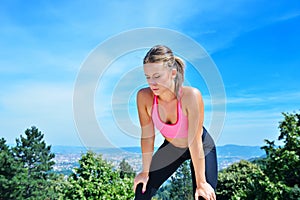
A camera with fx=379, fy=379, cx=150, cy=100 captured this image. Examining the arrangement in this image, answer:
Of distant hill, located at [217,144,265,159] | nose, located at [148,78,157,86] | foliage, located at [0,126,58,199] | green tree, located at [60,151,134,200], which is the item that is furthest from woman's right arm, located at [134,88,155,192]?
foliage, located at [0,126,58,199]

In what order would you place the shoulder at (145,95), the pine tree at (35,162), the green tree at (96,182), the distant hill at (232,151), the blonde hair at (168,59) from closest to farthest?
the blonde hair at (168,59) < the shoulder at (145,95) < the distant hill at (232,151) < the green tree at (96,182) < the pine tree at (35,162)

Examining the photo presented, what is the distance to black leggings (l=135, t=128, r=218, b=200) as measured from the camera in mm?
3287

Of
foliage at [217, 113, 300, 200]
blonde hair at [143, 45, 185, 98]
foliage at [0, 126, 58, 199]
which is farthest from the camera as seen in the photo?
foliage at [0, 126, 58, 199]

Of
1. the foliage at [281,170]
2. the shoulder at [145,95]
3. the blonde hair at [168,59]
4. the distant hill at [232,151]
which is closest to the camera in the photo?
the blonde hair at [168,59]

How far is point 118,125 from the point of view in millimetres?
3283

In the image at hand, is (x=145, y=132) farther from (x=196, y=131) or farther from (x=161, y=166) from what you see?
(x=196, y=131)

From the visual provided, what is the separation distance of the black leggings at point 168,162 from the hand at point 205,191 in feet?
0.43

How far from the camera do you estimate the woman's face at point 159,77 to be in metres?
2.89

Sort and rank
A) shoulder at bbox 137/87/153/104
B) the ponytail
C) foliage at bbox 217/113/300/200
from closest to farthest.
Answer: the ponytail, shoulder at bbox 137/87/153/104, foliage at bbox 217/113/300/200

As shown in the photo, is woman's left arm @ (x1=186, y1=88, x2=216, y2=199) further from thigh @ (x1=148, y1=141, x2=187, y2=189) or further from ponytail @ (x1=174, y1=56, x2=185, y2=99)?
thigh @ (x1=148, y1=141, x2=187, y2=189)

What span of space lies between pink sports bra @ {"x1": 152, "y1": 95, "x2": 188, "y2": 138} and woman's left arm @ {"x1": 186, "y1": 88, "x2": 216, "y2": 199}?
81mm

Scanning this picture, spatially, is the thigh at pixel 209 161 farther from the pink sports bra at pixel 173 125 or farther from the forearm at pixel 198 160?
the pink sports bra at pixel 173 125

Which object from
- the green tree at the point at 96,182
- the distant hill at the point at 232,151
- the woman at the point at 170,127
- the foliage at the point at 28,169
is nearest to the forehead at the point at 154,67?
the woman at the point at 170,127

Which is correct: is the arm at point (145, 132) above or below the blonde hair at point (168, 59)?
below
